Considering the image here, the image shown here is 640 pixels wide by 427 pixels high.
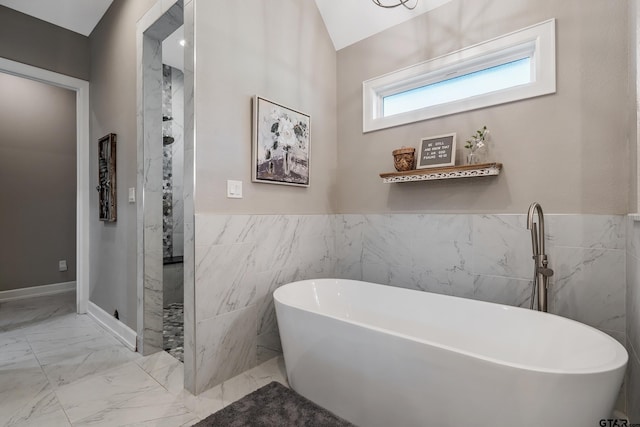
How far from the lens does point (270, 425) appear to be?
1538 millimetres

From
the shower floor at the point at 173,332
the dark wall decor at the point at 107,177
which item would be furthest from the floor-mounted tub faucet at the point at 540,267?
the dark wall decor at the point at 107,177

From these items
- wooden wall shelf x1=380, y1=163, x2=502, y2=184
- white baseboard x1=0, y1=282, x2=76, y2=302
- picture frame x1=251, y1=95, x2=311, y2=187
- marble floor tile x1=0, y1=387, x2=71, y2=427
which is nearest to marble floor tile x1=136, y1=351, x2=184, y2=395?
marble floor tile x1=0, y1=387, x2=71, y2=427

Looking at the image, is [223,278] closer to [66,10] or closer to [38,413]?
[38,413]

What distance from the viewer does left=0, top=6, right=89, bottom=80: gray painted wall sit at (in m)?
2.67

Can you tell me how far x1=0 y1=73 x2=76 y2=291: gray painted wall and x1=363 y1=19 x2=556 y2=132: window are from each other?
414 centimetres

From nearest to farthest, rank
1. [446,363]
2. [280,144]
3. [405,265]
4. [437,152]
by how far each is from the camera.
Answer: [446,363]
[437,152]
[280,144]
[405,265]

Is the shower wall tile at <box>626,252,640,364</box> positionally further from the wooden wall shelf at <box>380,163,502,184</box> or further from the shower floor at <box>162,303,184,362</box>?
the shower floor at <box>162,303,184,362</box>

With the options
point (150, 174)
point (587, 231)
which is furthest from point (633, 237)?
point (150, 174)

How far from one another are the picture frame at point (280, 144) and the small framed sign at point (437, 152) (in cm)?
92

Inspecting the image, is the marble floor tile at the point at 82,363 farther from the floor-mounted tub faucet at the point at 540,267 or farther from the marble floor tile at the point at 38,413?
the floor-mounted tub faucet at the point at 540,267

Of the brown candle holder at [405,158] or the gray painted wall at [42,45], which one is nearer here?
the brown candle holder at [405,158]

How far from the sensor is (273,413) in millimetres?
1628

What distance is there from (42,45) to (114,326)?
8.80 ft

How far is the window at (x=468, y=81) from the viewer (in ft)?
6.16
